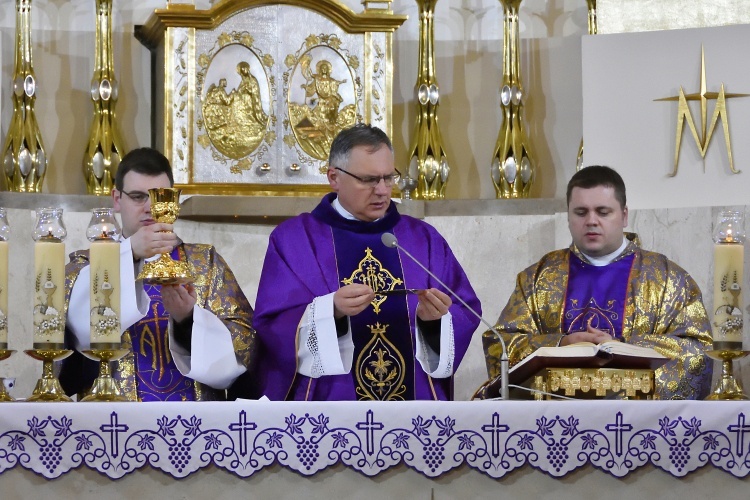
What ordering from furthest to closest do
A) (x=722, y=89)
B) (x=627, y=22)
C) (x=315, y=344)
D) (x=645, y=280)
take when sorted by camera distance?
(x=627, y=22), (x=722, y=89), (x=645, y=280), (x=315, y=344)

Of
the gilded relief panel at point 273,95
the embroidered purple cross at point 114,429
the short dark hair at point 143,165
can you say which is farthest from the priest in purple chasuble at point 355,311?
the gilded relief panel at point 273,95

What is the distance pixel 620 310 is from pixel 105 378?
102 inches

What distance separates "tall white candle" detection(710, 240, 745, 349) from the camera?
16.8 ft

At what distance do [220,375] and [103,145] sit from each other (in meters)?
2.72

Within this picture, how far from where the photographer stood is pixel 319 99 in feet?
27.2

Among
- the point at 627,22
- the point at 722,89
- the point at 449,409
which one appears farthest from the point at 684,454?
the point at 627,22

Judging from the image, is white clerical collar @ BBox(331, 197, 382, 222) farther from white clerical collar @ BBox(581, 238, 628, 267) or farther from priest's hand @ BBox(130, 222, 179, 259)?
priest's hand @ BBox(130, 222, 179, 259)

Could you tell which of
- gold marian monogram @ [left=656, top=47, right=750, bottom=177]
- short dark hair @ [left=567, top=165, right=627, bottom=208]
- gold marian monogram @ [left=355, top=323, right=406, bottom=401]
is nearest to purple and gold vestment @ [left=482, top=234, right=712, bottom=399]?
short dark hair @ [left=567, top=165, right=627, bottom=208]

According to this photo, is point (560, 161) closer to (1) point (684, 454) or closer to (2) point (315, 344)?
(2) point (315, 344)

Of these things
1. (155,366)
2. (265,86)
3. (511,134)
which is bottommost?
(155,366)

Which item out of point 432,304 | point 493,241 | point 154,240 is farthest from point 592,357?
point 493,241

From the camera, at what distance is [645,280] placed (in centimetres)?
660

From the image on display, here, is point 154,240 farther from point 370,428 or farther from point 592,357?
point 592,357

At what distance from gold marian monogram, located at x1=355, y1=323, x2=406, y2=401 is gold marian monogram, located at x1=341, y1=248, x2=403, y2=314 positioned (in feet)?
0.86
